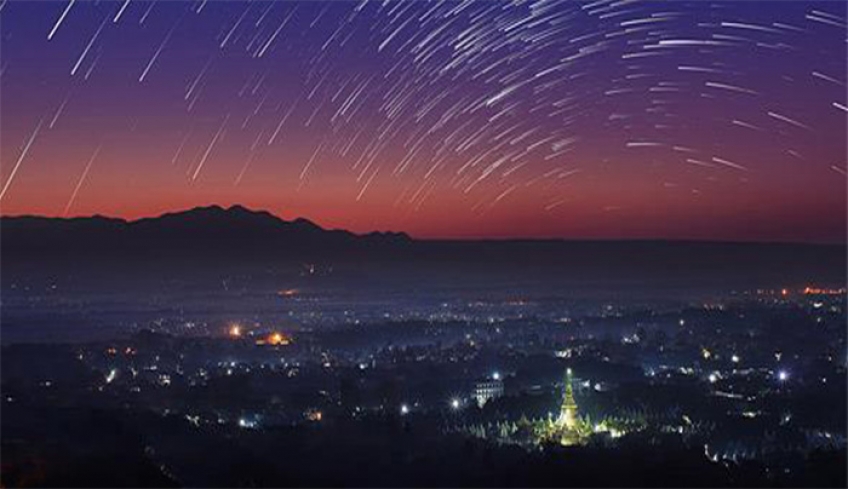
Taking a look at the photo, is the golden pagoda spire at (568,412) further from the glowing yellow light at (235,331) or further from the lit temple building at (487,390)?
the glowing yellow light at (235,331)

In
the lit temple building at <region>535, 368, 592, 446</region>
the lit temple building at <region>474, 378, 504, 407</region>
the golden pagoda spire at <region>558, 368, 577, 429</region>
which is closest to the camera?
the lit temple building at <region>535, 368, 592, 446</region>

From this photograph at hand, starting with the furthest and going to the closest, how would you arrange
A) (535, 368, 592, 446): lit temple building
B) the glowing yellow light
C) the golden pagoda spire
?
the glowing yellow light, the golden pagoda spire, (535, 368, 592, 446): lit temple building

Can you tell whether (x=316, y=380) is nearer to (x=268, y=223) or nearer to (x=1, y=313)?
(x=1, y=313)

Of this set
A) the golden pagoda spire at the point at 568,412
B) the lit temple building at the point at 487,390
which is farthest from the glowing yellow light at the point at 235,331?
the golden pagoda spire at the point at 568,412

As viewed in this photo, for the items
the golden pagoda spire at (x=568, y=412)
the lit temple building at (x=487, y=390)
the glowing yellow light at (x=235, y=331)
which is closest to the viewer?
the golden pagoda spire at (x=568, y=412)

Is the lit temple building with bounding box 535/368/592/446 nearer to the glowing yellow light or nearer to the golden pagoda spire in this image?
the golden pagoda spire

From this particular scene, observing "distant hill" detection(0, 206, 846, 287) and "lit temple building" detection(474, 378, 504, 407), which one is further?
"distant hill" detection(0, 206, 846, 287)

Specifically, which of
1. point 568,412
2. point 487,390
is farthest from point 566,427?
point 487,390

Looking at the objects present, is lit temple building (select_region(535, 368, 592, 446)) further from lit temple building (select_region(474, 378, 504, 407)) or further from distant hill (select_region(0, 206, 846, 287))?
distant hill (select_region(0, 206, 846, 287))

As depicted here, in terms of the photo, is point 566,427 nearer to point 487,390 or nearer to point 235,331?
point 487,390

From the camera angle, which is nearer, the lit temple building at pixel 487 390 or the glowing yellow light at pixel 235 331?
the lit temple building at pixel 487 390

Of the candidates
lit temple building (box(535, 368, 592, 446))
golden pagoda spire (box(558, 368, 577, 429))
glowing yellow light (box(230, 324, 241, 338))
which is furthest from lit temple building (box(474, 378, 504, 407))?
glowing yellow light (box(230, 324, 241, 338))

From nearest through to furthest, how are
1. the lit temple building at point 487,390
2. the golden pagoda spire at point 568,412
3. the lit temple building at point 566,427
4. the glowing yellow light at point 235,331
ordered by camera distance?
the lit temple building at point 566,427 → the golden pagoda spire at point 568,412 → the lit temple building at point 487,390 → the glowing yellow light at point 235,331
